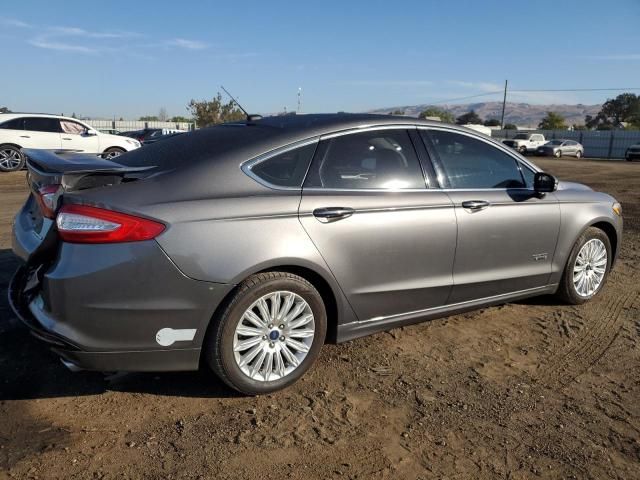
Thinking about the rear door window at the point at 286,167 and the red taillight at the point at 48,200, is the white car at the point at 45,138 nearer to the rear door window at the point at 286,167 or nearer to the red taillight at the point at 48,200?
the red taillight at the point at 48,200

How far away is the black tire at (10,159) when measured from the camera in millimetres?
14953

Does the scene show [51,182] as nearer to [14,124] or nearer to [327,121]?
[327,121]

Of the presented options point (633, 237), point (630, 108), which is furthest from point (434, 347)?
point (630, 108)

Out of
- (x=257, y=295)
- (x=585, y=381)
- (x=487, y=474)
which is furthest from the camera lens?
(x=585, y=381)

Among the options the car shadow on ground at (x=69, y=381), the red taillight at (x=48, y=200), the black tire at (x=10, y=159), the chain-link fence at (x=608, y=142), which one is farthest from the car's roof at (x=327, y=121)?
the chain-link fence at (x=608, y=142)

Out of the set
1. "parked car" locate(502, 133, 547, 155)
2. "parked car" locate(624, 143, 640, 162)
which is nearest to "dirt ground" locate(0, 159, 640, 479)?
"parked car" locate(624, 143, 640, 162)

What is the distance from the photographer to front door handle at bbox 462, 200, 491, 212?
13.1ft

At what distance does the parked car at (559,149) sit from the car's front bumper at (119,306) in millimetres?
40083

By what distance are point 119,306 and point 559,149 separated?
40.9 meters

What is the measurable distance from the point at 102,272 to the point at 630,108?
314 ft

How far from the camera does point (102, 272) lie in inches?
110

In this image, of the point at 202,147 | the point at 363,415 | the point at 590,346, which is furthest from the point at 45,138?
the point at 590,346

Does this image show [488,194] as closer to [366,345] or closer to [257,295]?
[366,345]

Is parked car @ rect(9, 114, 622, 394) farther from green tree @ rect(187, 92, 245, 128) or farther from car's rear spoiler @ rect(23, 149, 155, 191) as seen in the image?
green tree @ rect(187, 92, 245, 128)
